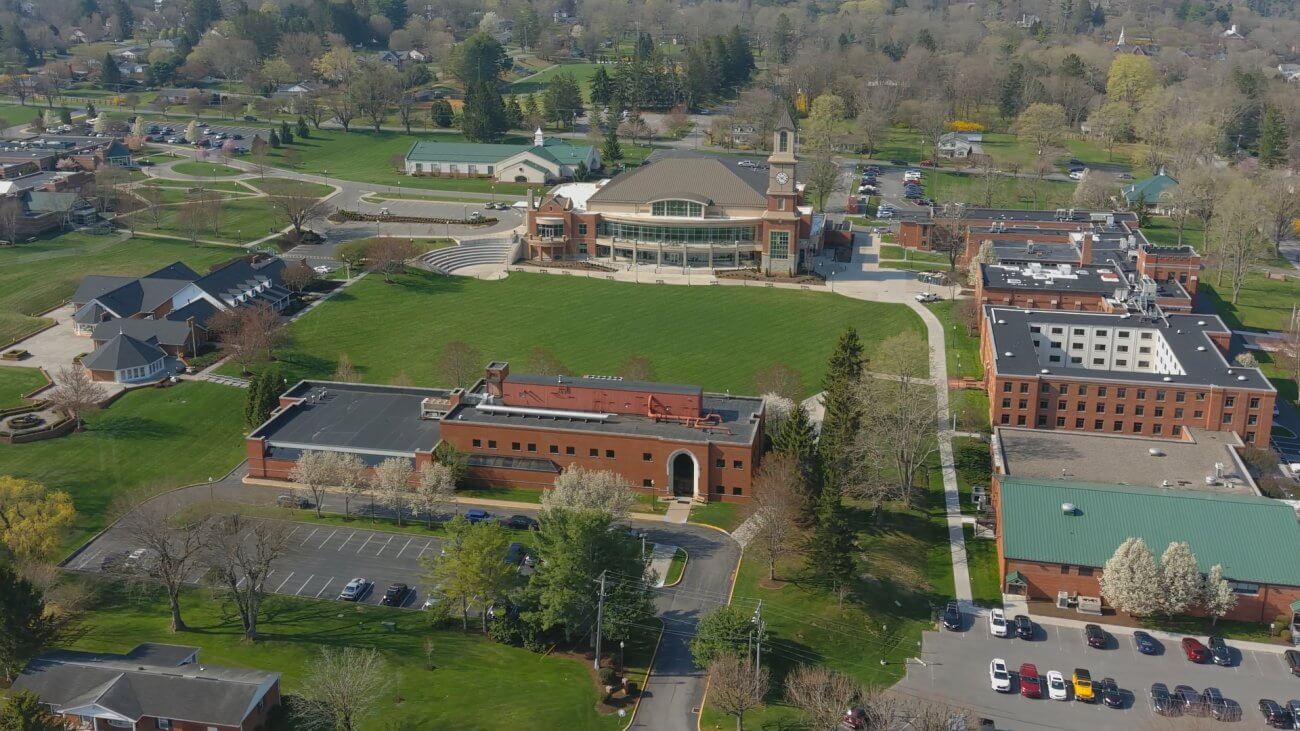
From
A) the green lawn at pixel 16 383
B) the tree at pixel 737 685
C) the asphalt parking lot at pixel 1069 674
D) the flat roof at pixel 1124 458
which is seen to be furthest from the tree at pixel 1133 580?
the green lawn at pixel 16 383

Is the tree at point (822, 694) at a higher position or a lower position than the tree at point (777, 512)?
lower

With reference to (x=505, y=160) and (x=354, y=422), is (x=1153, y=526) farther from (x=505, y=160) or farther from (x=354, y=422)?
(x=505, y=160)

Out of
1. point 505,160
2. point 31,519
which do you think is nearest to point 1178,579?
point 31,519

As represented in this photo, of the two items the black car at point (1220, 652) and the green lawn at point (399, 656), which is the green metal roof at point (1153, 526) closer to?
the black car at point (1220, 652)

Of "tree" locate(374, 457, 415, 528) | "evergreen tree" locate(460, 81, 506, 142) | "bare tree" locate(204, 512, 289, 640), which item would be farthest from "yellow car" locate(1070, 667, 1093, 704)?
"evergreen tree" locate(460, 81, 506, 142)

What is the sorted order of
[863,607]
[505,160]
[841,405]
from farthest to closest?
[505,160], [841,405], [863,607]

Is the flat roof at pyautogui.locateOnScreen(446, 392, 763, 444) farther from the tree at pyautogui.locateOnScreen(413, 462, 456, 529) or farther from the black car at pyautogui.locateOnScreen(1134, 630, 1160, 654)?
the black car at pyautogui.locateOnScreen(1134, 630, 1160, 654)

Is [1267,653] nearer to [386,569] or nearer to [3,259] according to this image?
[386,569]

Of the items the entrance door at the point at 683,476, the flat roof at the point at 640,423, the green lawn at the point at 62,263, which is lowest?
the entrance door at the point at 683,476
